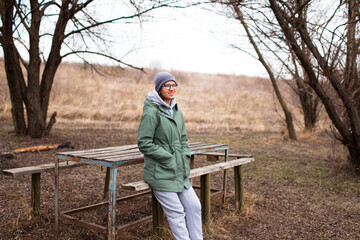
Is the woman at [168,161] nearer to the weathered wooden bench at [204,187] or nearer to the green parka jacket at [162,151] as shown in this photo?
the green parka jacket at [162,151]

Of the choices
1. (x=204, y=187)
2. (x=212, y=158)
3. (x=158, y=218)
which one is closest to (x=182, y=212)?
(x=158, y=218)

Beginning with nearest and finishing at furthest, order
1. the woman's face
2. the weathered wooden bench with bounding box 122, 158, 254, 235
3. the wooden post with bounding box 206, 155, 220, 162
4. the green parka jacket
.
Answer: the green parka jacket
the weathered wooden bench with bounding box 122, 158, 254, 235
the woman's face
the wooden post with bounding box 206, 155, 220, 162

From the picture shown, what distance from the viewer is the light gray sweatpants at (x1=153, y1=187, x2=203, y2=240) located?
115 inches

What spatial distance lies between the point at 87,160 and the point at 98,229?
0.69m

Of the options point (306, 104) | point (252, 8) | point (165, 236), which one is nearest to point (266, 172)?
point (252, 8)

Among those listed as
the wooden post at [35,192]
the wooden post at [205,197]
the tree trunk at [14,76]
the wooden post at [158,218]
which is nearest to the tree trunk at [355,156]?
the wooden post at [205,197]

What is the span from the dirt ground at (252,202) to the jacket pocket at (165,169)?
1.04m

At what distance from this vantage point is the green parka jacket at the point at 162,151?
2.89 meters

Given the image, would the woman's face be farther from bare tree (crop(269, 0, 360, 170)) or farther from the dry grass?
the dry grass

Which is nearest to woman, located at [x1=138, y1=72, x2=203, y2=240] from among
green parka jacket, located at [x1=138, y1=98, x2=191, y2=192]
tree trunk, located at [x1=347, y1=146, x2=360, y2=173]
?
green parka jacket, located at [x1=138, y1=98, x2=191, y2=192]

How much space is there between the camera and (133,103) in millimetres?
24844

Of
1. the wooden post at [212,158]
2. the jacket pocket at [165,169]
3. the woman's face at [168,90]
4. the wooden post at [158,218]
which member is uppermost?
the woman's face at [168,90]

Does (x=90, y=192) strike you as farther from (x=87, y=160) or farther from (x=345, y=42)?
(x=345, y=42)

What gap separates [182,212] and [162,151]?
1.92 feet
